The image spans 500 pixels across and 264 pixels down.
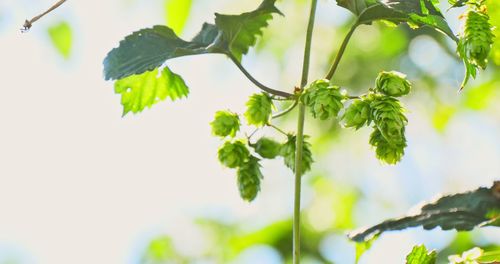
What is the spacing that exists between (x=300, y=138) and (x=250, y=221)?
108 inches

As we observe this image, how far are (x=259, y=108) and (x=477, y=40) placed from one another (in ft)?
1.16

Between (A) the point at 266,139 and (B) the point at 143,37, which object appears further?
(A) the point at 266,139

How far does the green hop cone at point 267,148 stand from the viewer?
1640 millimetres

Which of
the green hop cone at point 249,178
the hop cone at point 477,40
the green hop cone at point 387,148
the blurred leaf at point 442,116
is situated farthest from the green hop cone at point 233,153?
the blurred leaf at point 442,116

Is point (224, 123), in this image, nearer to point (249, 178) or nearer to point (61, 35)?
point (249, 178)

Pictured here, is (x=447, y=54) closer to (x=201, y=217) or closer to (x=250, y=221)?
(x=250, y=221)

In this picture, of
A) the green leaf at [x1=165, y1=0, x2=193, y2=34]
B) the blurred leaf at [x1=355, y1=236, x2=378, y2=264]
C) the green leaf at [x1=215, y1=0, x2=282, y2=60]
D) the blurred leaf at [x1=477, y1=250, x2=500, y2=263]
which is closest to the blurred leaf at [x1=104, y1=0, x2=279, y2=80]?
the green leaf at [x1=215, y1=0, x2=282, y2=60]

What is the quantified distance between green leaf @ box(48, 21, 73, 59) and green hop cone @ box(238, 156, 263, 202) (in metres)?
2.33

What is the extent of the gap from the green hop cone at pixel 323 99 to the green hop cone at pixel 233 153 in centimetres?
27

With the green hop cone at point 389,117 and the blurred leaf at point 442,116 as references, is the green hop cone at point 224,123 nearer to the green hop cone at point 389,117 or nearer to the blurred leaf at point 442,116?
the green hop cone at point 389,117

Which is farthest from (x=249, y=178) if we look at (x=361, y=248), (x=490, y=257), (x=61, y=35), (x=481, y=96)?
(x=61, y=35)

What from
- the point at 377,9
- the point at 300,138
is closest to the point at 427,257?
the point at 300,138

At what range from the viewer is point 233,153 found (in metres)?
1.59

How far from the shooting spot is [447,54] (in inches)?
136
